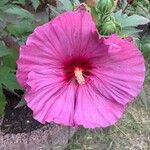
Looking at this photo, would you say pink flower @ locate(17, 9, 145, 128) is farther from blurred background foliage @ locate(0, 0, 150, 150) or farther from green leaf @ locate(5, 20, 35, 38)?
green leaf @ locate(5, 20, 35, 38)

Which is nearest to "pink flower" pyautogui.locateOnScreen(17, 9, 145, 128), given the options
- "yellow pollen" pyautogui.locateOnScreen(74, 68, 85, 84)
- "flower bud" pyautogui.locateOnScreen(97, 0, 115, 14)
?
"yellow pollen" pyautogui.locateOnScreen(74, 68, 85, 84)

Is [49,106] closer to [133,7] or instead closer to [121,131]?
[133,7]

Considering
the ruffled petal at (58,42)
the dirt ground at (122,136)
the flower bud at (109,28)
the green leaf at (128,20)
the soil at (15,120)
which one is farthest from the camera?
the dirt ground at (122,136)

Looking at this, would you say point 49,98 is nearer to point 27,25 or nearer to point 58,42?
point 58,42

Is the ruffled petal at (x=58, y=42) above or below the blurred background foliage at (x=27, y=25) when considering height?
above

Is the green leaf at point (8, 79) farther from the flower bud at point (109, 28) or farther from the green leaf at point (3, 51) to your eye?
the flower bud at point (109, 28)

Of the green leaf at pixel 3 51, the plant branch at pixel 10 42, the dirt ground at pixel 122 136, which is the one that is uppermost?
the green leaf at pixel 3 51

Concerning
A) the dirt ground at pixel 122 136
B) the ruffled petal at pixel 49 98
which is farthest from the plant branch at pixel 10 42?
the dirt ground at pixel 122 136
